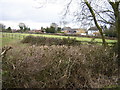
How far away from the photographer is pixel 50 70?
386 cm

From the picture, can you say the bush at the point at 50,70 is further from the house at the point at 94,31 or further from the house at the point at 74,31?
the house at the point at 74,31

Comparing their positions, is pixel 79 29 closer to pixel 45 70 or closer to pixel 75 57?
pixel 75 57

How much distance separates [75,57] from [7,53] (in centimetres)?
218

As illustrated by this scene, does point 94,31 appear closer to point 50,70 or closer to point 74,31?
point 74,31

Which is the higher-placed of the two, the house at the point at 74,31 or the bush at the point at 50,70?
the house at the point at 74,31

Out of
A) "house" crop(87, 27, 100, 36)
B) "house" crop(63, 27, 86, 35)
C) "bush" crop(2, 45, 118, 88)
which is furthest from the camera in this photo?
"house" crop(63, 27, 86, 35)

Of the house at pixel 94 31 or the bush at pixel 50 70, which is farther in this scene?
the house at pixel 94 31

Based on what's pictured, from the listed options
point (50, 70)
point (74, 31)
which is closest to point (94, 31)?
point (74, 31)

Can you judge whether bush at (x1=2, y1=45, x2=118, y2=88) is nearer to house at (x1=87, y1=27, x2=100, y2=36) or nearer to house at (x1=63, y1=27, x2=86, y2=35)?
house at (x1=87, y1=27, x2=100, y2=36)

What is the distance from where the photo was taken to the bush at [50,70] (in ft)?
11.7

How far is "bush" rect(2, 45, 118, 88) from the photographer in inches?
141

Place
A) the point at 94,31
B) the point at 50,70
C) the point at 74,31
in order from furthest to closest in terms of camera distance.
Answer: the point at 74,31 → the point at 94,31 → the point at 50,70

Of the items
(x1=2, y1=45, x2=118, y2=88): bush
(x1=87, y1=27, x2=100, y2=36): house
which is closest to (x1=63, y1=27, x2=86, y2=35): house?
(x1=87, y1=27, x2=100, y2=36): house

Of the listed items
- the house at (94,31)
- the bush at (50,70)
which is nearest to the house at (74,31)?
the house at (94,31)
